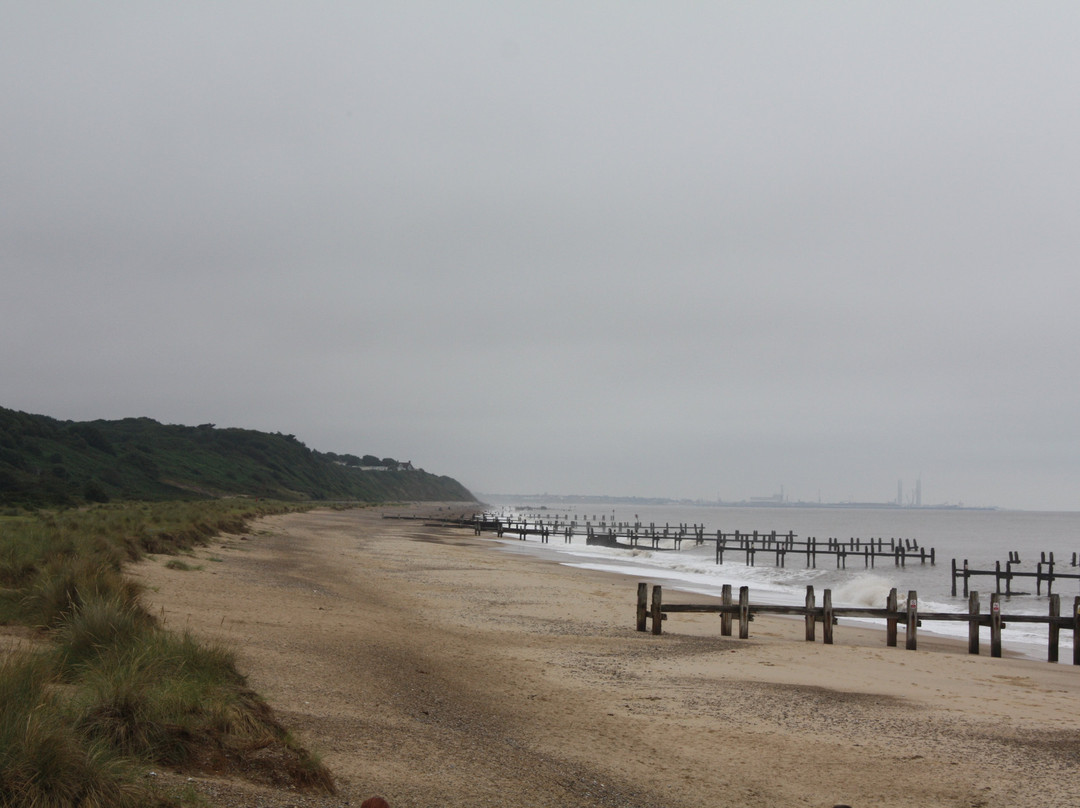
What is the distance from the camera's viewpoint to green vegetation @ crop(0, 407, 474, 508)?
5247 cm

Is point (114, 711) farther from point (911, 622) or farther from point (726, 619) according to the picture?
point (911, 622)

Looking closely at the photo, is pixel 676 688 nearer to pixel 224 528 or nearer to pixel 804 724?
pixel 804 724

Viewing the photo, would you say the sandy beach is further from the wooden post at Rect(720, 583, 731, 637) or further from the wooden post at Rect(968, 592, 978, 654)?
the wooden post at Rect(720, 583, 731, 637)

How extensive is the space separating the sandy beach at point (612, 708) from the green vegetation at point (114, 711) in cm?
40

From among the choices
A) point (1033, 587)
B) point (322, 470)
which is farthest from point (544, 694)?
point (322, 470)

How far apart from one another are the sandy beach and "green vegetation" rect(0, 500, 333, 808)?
0.40 m

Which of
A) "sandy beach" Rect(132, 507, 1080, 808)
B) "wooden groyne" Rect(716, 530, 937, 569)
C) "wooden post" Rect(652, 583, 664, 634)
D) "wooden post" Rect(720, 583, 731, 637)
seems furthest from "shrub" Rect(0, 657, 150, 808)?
"wooden groyne" Rect(716, 530, 937, 569)

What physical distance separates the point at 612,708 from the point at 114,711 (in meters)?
6.19

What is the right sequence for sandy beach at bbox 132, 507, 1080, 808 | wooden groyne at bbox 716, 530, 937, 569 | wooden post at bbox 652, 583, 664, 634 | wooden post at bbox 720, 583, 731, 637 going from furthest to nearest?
wooden groyne at bbox 716, 530, 937, 569 → wooden post at bbox 720, 583, 731, 637 → wooden post at bbox 652, 583, 664, 634 → sandy beach at bbox 132, 507, 1080, 808

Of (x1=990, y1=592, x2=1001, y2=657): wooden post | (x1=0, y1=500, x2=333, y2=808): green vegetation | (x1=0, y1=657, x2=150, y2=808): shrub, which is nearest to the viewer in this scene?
(x1=0, y1=657, x2=150, y2=808): shrub

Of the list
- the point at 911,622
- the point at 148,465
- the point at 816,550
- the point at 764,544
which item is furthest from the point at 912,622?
the point at 148,465

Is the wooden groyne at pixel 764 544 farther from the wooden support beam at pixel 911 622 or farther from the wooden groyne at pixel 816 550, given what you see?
the wooden support beam at pixel 911 622

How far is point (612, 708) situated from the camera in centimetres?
1053

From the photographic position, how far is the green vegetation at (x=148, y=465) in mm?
52469
